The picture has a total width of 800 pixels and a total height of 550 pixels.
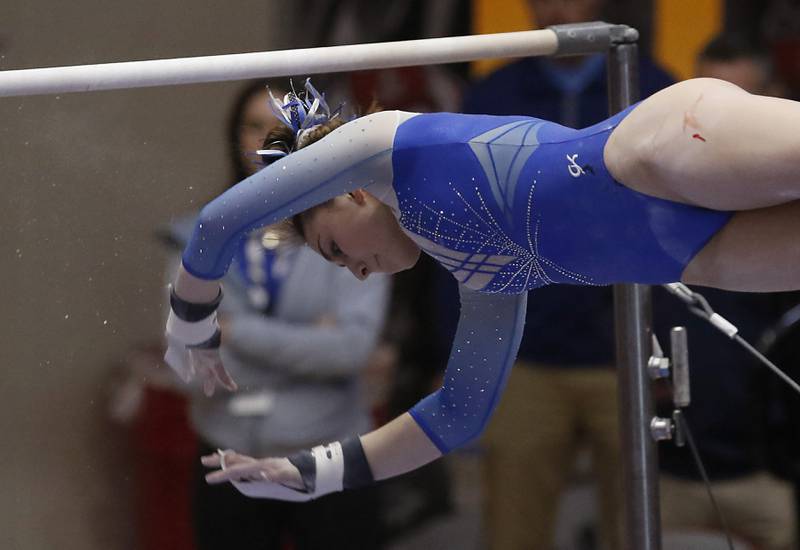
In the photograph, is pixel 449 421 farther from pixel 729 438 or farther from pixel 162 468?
pixel 729 438

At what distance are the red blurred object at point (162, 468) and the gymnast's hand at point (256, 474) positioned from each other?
3.02 ft

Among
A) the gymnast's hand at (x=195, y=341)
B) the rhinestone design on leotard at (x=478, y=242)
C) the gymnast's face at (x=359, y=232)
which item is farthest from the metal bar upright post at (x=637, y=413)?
the gymnast's hand at (x=195, y=341)

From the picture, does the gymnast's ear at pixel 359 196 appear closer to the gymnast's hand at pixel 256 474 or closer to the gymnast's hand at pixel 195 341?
the gymnast's hand at pixel 195 341

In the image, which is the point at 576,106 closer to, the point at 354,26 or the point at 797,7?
the point at 354,26

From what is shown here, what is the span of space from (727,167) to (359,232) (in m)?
0.57

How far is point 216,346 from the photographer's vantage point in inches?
81.0

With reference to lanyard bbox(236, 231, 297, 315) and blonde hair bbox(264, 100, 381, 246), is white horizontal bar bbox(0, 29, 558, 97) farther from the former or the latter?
lanyard bbox(236, 231, 297, 315)

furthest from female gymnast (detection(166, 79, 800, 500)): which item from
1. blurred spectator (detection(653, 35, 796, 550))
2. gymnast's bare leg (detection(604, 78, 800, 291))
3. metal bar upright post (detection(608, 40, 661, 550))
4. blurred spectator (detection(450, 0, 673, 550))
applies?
blurred spectator (detection(653, 35, 796, 550))

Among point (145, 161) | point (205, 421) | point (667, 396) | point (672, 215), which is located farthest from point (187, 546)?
point (672, 215)

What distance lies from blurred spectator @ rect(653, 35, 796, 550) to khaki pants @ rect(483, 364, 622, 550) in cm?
24

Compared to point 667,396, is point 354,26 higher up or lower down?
higher up

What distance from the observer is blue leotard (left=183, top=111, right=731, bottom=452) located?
5.94ft

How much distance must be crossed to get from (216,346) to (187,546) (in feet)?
3.67

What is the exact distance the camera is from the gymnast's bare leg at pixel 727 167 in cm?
167
